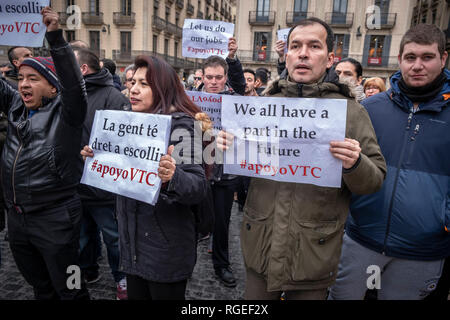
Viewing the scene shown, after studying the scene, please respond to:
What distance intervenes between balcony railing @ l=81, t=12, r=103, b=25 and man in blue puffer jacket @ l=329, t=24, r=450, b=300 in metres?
32.1

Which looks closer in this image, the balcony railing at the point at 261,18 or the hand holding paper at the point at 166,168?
the hand holding paper at the point at 166,168

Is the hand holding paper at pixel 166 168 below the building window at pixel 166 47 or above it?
below

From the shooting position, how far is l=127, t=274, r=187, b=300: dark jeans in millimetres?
1923

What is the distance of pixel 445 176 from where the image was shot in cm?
194

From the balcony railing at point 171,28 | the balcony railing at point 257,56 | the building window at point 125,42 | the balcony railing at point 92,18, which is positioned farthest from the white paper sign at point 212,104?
the balcony railing at point 171,28

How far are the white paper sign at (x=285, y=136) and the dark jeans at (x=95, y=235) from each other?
1828 mm

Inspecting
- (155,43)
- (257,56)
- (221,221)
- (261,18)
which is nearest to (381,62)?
(257,56)

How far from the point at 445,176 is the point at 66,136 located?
2613 millimetres

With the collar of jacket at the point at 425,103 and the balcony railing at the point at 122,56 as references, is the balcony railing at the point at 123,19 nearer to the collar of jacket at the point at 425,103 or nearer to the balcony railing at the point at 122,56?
the balcony railing at the point at 122,56

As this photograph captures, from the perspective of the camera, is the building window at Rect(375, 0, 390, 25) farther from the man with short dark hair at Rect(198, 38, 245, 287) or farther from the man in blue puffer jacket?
the man in blue puffer jacket

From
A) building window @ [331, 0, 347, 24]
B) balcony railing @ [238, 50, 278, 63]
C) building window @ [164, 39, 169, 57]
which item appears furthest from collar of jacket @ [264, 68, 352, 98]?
building window @ [164, 39, 169, 57]

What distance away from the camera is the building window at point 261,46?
30.1 m

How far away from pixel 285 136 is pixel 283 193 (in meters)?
0.34

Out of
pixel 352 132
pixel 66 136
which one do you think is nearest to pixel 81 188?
pixel 66 136
